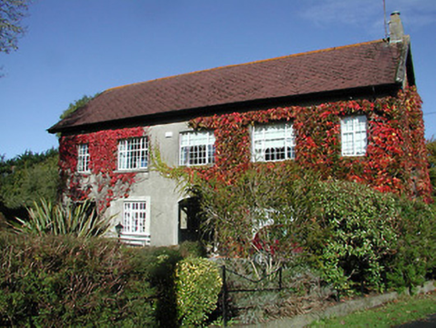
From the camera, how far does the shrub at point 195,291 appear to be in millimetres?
6918

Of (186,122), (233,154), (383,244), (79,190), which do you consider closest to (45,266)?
(383,244)

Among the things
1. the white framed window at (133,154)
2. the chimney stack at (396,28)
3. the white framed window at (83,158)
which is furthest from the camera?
the white framed window at (83,158)

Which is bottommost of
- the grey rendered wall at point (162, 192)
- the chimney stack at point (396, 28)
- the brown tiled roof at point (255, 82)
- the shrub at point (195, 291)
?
the shrub at point (195, 291)

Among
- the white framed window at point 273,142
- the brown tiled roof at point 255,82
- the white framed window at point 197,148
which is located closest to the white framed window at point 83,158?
the brown tiled roof at point 255,82

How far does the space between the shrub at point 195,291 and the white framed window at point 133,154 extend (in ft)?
37.1

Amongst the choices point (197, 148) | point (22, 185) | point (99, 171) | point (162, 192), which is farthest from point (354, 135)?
point (22, 185)

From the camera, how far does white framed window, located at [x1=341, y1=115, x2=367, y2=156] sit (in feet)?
45.4

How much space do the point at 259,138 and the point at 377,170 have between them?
465 cm

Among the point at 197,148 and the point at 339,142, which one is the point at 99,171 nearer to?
the point at 197,148

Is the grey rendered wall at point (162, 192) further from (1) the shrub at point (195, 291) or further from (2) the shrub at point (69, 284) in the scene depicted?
(2) the shrub at point (69, 284)

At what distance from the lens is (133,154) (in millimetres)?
18516

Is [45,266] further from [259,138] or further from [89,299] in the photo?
[259,138]

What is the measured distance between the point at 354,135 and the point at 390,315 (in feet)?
23.7

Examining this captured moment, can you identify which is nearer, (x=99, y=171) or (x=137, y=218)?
(x=137, y=218)
